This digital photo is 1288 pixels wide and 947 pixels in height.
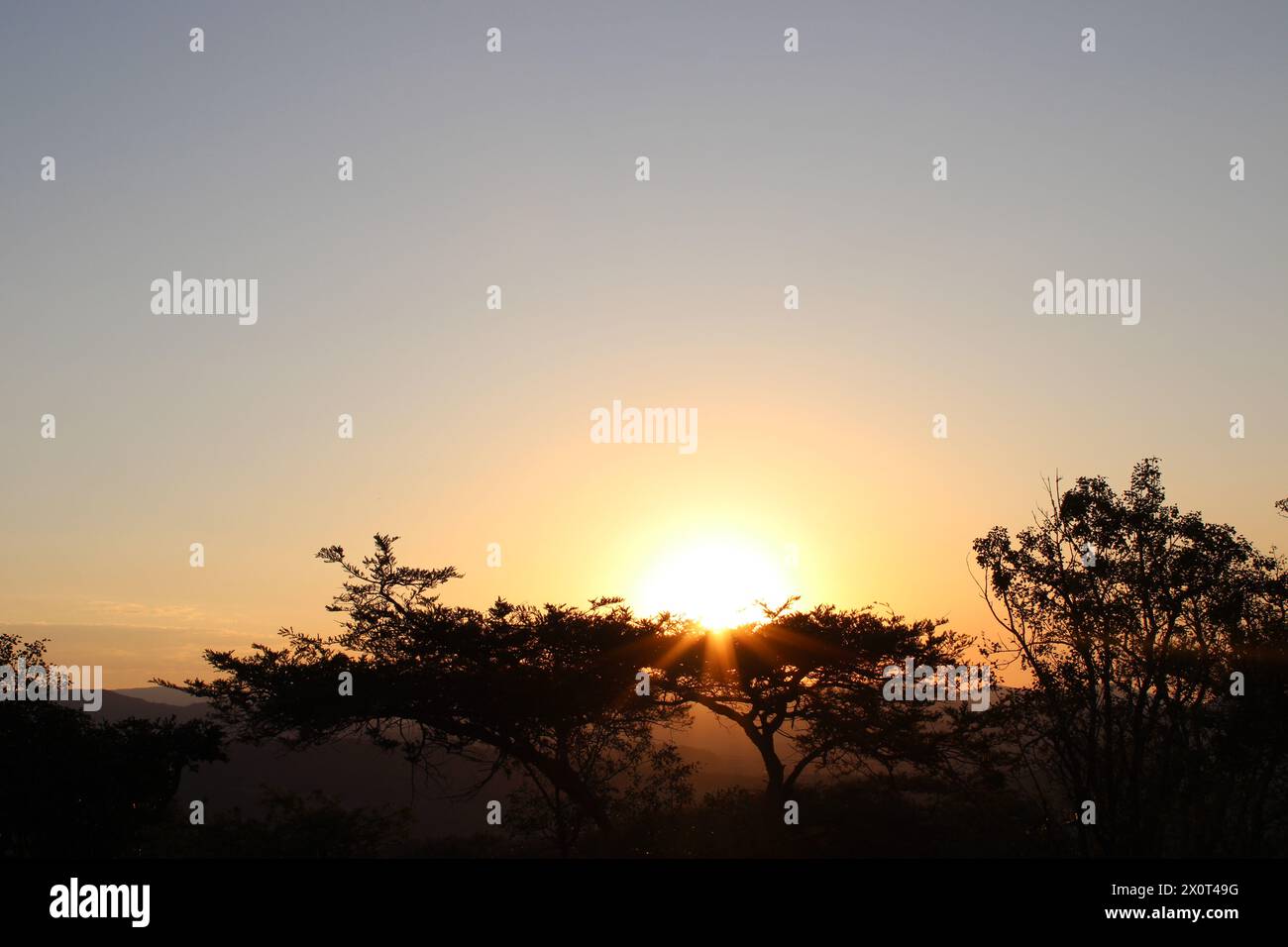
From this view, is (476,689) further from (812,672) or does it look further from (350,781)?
(350,781)

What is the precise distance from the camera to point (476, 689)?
32.5 m

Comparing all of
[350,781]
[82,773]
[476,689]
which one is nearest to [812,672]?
[476,689]

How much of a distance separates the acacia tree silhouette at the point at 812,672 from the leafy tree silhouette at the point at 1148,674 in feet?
35.2

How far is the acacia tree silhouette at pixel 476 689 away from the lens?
3241 cm

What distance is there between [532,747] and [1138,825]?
19.4 metres

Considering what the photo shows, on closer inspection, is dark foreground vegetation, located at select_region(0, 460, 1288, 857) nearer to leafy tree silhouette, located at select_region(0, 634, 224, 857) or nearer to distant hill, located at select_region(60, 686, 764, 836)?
leafy tree silhouette, located at select_region(0, 634, 224, 857)

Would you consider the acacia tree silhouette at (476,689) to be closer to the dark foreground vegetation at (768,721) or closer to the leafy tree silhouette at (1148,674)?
the dark foreground vegetation at (768,721)

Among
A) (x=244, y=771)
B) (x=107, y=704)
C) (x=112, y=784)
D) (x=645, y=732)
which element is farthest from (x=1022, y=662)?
(x=107, y=704)

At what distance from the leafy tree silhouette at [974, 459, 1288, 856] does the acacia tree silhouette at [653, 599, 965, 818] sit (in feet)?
35.2

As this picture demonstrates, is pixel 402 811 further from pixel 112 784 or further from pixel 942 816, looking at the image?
pixel 942 816

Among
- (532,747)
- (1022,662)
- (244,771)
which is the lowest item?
(244,771)
